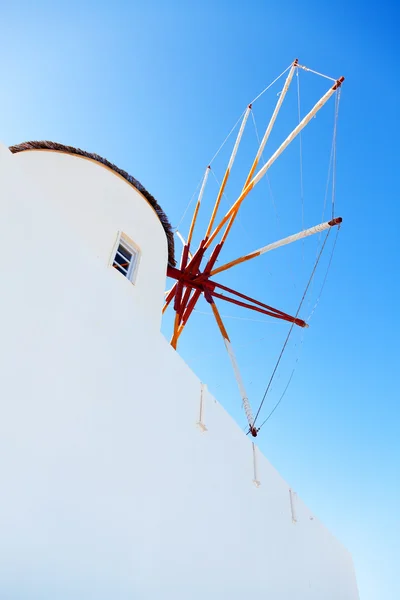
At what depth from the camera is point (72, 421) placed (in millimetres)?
3641

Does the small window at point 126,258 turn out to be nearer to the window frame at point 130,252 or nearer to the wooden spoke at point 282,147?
the window frame at point 130,252

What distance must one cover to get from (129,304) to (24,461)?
8.05 feet

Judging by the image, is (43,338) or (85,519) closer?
(85,519)

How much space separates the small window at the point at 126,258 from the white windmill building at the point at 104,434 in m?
0.03

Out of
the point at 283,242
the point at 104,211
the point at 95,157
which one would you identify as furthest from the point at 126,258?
the point at 283,242

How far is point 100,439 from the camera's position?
385 centimetres

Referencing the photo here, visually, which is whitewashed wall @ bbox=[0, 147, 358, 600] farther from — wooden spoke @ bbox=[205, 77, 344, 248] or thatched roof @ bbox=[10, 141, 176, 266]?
wooden spoke @ bbox=[205, 77, 344, 248]

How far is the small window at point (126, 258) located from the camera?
20.0ft

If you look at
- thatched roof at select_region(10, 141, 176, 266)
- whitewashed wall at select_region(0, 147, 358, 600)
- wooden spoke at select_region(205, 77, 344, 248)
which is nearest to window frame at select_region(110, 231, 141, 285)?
whitewashed wall at select_region(0, 147, 358, 600)

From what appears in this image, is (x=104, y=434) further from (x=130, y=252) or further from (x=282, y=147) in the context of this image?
(x=282, y=147)

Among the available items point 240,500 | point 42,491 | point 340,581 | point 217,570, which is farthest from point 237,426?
point 340,581

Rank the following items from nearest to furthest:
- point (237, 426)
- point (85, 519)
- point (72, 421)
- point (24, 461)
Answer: point (24, 461) < point (85, 519) < point (72, 421) < point (237, 426)

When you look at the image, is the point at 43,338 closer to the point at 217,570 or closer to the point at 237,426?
the point at 217,570

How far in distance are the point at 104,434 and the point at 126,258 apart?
3042 millimetres
